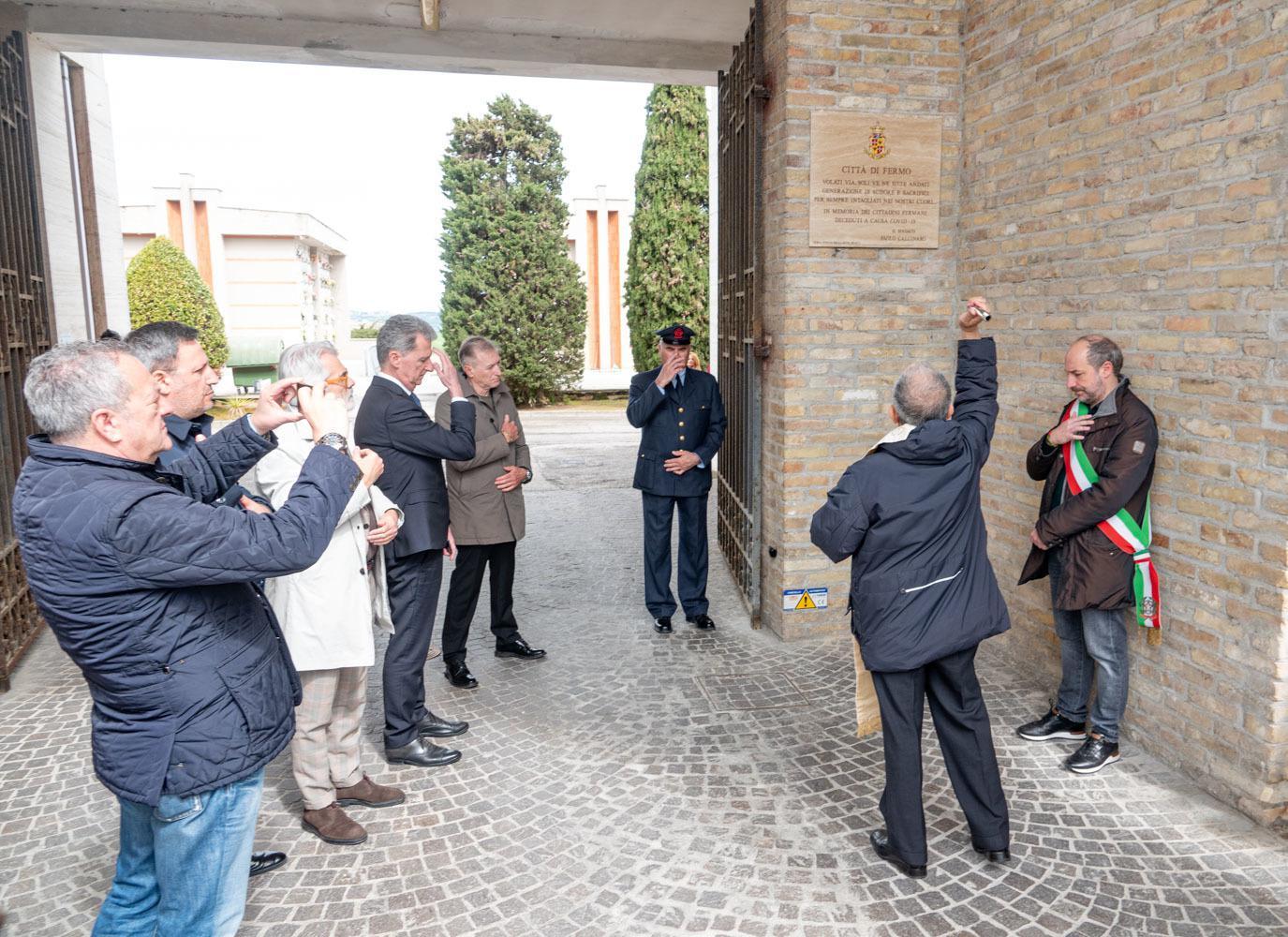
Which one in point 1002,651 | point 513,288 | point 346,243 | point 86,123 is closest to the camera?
point 1002,651

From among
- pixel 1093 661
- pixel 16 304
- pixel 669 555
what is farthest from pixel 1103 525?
pixel 16 304

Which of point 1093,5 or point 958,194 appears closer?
point 1093,5

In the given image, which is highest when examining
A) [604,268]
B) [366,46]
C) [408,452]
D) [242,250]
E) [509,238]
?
[242,250]

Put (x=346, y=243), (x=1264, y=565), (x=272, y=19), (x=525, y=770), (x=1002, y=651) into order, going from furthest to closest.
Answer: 1. (x=346, y=243)
2. (x=272, y=19)
3. (x=1002, y=651)
4. (x=525, y=770)
5. (x=1264, y=565)

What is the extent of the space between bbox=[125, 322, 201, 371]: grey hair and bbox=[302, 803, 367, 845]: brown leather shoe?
1776 mm

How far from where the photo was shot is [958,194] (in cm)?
523

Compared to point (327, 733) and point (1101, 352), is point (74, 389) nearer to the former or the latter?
point (327, 733)

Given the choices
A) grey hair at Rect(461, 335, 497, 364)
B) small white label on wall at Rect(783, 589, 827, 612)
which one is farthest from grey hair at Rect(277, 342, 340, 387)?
small white label on wall at Rect(783, 589, 827, 612)

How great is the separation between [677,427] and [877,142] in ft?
6.91

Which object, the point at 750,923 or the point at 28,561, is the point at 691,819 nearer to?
the point at 750,923

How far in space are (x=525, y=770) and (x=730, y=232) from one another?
4289mm

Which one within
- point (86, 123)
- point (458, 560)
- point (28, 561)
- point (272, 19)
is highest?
point (272, 19)

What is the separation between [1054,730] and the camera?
4.04 m

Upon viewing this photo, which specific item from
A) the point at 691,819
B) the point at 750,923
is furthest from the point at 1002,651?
the point at 750,923
